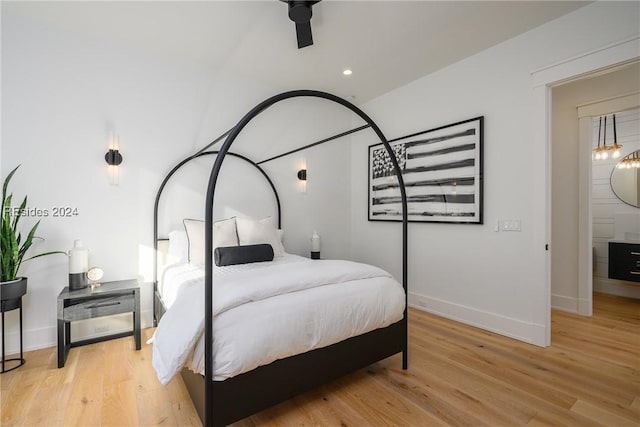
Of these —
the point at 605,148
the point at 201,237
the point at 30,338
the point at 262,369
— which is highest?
the point at 605,148

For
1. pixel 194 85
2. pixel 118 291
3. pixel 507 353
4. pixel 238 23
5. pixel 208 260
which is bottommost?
pixel 507 353

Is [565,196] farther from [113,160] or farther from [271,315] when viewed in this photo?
[113,160]

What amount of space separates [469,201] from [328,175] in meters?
1.94

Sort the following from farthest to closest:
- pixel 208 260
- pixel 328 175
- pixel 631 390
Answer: pixel 328 175
pixel 631 390
pixel 208 260

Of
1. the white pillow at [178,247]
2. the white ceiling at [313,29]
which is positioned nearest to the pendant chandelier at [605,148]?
the white ceiling at [313,29]

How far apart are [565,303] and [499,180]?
1856 millimetres

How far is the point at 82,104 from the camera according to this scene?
8.94 feet

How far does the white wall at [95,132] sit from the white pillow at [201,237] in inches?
18.9

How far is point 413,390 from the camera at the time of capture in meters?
1.97

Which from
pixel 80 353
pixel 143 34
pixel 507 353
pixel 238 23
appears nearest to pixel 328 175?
pixel 238 23

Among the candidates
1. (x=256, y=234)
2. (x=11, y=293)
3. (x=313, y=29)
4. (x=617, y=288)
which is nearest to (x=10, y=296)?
(x=11, y=293)

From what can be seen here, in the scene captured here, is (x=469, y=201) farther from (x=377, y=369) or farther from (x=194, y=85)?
(x=194, y=85)

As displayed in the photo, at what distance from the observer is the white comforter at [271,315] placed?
148cm

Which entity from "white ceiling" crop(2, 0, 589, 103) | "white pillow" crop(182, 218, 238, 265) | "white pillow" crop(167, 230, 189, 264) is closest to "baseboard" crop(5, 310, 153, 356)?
"white pillow" crop(167, 230, 189, 264)
